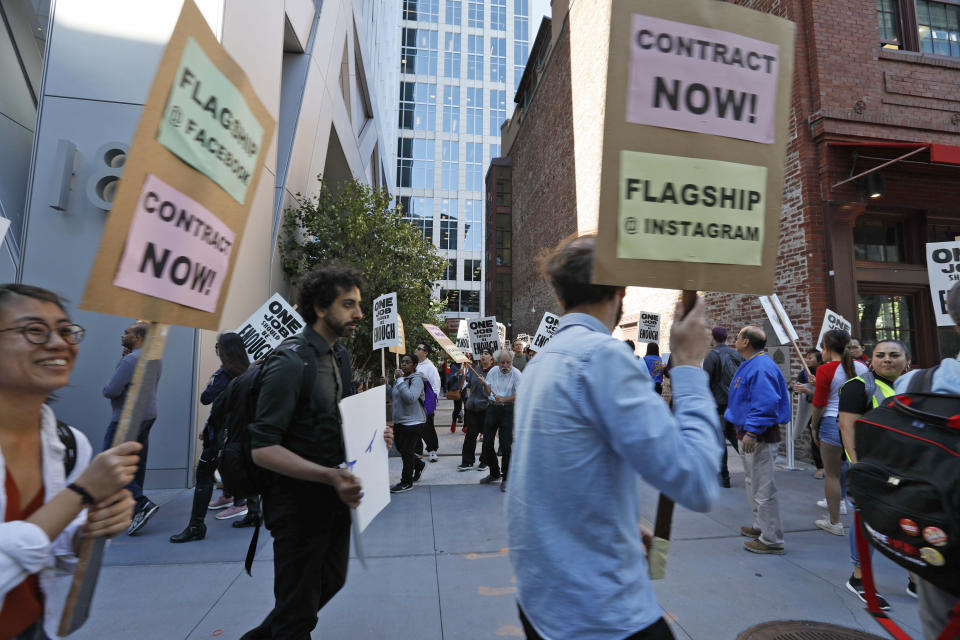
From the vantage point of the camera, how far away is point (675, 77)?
5.14 ft

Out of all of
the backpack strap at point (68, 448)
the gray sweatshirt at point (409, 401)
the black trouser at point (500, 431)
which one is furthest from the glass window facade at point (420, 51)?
the backpack strap at point (68, 448)

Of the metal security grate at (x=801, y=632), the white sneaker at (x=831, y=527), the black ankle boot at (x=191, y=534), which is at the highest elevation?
the white sneaker at (x=831, y=527)

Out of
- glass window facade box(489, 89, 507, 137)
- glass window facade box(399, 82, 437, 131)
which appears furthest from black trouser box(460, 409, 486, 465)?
glass window facade box(489, 89, 507, 137)

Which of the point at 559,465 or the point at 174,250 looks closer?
the point at 559,465

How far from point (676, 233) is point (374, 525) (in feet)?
15.2

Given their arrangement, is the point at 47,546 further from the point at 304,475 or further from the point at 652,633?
the point at 652,633

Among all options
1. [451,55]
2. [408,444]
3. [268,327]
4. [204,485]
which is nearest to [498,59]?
[451,55]

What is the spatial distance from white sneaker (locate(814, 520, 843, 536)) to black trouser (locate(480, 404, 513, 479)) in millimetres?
3546

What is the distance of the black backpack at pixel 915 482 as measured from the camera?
150 cm

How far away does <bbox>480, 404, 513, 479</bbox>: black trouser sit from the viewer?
22.4 feet

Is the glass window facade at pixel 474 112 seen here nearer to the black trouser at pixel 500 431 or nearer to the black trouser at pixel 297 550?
the black trouser at pixel 500 431

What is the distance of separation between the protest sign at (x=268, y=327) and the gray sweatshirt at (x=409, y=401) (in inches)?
Result: 65.4

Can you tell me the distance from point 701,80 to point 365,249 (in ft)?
33.4

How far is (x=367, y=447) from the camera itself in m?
2.43
